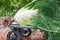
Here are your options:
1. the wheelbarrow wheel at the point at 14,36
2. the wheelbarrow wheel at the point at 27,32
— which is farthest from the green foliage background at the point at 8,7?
the wheelbarrow wheel at the point at 14,36

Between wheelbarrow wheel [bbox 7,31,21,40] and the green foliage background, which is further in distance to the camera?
the green foliage background

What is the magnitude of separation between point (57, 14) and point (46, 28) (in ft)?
0.37

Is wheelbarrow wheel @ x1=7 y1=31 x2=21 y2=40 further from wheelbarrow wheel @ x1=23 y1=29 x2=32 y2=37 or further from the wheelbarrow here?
wheelbarrow wheel @ x1=23 y1=29 x2=32 y2=37

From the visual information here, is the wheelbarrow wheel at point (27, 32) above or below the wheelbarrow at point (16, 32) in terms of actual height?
below

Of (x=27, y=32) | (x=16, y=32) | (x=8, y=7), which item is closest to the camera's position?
(x=16, y=32)

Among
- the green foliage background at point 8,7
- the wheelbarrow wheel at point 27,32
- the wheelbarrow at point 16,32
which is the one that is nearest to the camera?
the wheelbarrow at point 16,32

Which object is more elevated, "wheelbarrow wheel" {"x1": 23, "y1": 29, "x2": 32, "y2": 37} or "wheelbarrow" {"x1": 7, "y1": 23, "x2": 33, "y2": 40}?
"wheelbarrow" {"x1": 7, "y1": 23, "x2": 33, "y2": 40}

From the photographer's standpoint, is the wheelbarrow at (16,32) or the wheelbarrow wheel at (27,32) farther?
the wheelbarrow wheel at (27,32)

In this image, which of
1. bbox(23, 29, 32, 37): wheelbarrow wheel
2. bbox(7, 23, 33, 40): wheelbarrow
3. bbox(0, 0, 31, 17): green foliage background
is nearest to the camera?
bbox(7, 23, 33, 40): wheelbarrow

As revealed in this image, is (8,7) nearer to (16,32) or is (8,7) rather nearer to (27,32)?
(27,32)

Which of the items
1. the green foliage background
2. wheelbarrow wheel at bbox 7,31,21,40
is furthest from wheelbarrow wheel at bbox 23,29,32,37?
the green foliage background

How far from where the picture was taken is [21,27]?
141cm

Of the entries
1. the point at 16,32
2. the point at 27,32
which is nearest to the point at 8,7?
the point at 27,32

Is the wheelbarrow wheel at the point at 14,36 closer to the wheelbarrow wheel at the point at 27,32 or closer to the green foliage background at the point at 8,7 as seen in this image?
the wheelbarrow wheel at the point at 27,32
